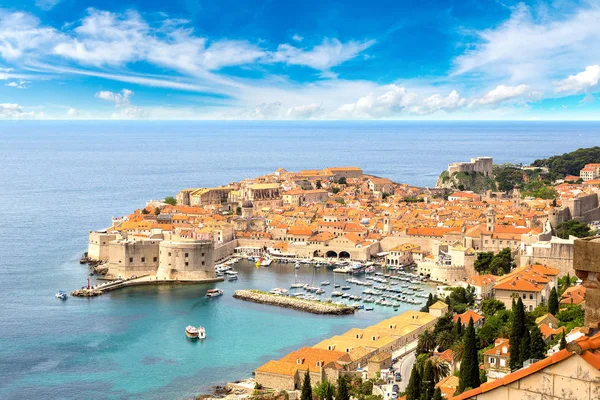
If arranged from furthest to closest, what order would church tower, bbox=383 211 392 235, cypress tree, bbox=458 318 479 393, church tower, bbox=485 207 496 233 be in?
Result: 1. church tower, bbox=383 211 392 235
2. church tower, bbox=485 207 496 233
3. cypress tree, bbox=458 318 479 393

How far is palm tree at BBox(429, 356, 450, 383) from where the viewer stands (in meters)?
16.4

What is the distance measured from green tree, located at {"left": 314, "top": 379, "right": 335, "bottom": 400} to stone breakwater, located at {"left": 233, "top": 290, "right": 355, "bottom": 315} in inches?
325

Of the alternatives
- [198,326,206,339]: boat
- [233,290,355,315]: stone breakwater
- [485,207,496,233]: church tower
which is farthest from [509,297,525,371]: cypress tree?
[485,207,496,233]: church tower

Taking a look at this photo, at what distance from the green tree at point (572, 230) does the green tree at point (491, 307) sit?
9525 millimetres

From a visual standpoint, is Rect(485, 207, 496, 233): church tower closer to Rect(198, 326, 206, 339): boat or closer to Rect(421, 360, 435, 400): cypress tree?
Rect(198, 326, 206, 339): boat

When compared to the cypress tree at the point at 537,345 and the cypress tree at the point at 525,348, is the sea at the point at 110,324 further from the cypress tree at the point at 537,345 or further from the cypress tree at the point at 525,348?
the cypress tree at the point at 537,345

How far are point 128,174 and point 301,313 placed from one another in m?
55.8

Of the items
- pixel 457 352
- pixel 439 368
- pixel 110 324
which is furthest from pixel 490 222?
pixel 439 368

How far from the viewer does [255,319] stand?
24766mm

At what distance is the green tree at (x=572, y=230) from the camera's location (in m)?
30.5

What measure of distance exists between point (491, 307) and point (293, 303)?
23.2 feet

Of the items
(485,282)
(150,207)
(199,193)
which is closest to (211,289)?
(485,282)

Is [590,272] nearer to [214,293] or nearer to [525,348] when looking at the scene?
[525,348]

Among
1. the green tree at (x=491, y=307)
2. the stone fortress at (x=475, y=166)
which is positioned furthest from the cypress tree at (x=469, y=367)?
the stone fortress at (x=475, y=166)
